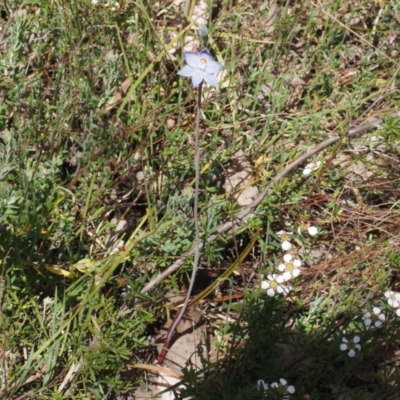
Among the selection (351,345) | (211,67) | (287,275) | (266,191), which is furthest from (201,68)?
(351,345)

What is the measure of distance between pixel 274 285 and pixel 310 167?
27.1 inches

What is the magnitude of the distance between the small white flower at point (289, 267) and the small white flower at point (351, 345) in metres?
0.38

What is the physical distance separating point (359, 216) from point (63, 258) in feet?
5.04

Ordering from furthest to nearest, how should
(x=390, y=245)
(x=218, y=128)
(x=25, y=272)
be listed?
1. (x=218, y=128)
2. (x=390, y=245)
3. (x=25, y=272)

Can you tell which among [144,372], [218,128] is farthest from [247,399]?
[218,128]

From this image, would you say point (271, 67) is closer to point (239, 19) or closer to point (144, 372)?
point (239, 19)

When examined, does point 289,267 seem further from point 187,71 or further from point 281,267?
point 187,71

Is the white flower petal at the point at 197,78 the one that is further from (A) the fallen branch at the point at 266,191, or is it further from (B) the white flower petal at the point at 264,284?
(B) the white flower petal at the point at 264,284

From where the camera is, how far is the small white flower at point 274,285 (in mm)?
2912

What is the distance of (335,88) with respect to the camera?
12.0ft

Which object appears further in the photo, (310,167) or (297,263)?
(310,167)

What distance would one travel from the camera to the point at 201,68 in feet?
7.38

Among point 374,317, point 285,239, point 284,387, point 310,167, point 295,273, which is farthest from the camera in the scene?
point 310,167

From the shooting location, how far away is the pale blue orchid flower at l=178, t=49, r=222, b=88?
86.0 inches
